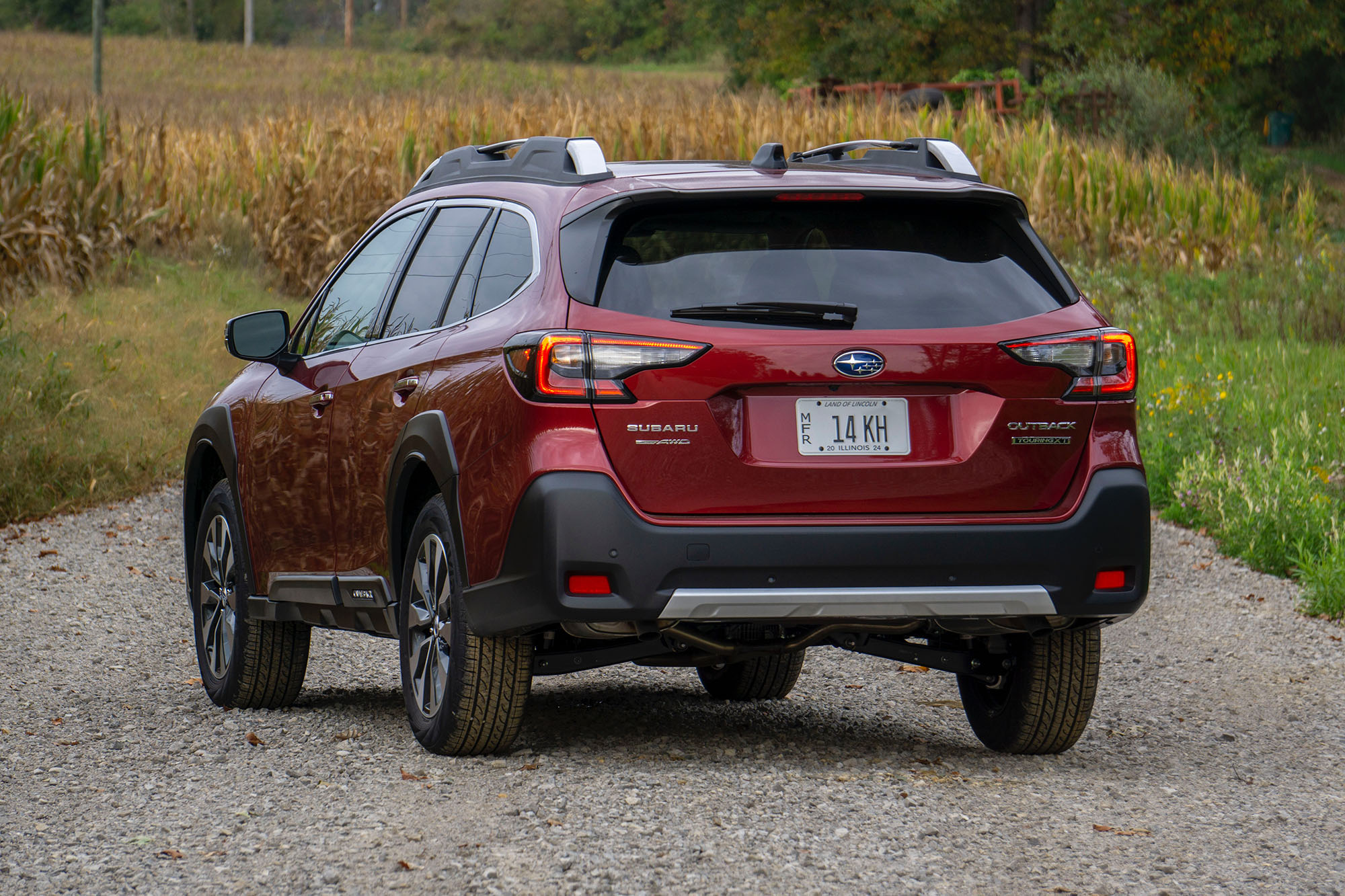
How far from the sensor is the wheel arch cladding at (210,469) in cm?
A: 674

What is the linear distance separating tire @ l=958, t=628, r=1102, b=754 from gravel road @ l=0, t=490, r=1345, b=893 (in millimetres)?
104

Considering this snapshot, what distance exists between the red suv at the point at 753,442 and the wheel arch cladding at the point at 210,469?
52.9 inches

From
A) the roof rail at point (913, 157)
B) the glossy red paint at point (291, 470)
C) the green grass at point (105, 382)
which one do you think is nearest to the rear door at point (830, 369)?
the roof rail at point (913, 157)

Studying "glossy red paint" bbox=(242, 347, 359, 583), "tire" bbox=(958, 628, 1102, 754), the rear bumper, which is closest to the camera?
the rear bumper

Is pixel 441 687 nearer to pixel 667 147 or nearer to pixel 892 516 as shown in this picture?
pixel 892 516

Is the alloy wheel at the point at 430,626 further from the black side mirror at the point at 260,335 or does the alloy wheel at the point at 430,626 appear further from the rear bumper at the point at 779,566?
the black side mirror at the point at 260,335

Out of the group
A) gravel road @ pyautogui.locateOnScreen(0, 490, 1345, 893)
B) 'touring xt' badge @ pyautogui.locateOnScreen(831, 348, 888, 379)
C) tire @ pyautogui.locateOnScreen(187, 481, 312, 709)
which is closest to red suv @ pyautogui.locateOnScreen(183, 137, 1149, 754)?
'touring xt' badge @ pyautogui.locateOnScreen(831, 348, 888, 379)

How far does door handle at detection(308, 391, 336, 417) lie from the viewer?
6078mm

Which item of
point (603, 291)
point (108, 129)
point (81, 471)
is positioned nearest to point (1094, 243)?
point (108, 129)

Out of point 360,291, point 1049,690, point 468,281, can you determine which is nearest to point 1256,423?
point 1049,690

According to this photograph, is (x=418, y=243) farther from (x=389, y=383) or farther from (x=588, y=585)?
(x=588, y=585)

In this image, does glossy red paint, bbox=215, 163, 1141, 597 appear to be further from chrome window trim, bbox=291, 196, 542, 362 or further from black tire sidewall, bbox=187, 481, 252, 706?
black tire sidewall, bbox=187, 481, 252, 706

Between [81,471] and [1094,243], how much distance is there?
1372 centimetres

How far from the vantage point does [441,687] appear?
17.2 ft
